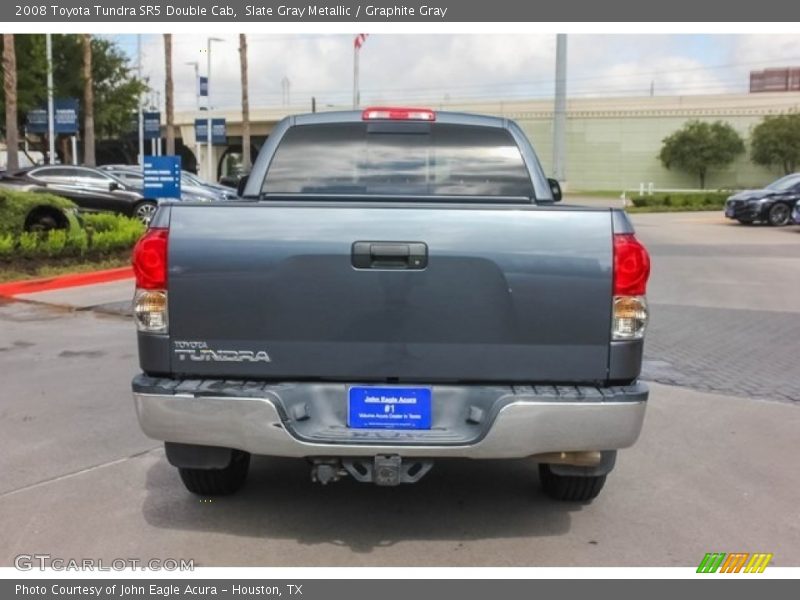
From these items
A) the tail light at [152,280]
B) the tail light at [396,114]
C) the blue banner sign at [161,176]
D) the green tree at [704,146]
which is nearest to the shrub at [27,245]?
the blue banner sign at [161,176]

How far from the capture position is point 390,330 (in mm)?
3863

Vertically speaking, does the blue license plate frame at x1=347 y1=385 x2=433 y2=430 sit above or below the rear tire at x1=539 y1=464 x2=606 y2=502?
above

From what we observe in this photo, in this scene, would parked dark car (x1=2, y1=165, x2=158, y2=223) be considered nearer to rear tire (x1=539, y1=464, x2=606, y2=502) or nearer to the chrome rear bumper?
rear tire (x1=539, y1=464, x2=606, y2=502)

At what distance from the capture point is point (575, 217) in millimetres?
3828

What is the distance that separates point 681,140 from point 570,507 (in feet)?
213

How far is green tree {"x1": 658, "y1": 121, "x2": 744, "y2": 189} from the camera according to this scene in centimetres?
6366

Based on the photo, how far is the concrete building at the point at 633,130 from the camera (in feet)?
214

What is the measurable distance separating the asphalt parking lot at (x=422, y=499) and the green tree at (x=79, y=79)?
28.5 metres

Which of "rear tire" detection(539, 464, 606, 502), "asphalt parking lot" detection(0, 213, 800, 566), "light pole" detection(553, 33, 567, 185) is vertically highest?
"light pole" detection(553, 33, 567, 185)

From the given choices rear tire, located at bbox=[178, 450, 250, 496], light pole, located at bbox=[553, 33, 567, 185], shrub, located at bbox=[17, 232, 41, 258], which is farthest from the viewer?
light pole, located at bbox=[553, 33, 567, 185]

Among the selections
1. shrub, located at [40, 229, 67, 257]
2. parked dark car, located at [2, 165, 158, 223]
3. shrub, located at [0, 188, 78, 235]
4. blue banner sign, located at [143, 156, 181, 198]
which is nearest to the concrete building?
parked dark car, located at [2, 165, 158, 223]

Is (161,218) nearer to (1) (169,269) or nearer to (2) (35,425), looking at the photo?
(1) (169,269)

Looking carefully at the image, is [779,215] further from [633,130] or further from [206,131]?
[633,130]

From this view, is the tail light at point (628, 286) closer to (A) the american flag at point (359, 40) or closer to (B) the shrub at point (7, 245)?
(B) the shrub at point (7, 245)
